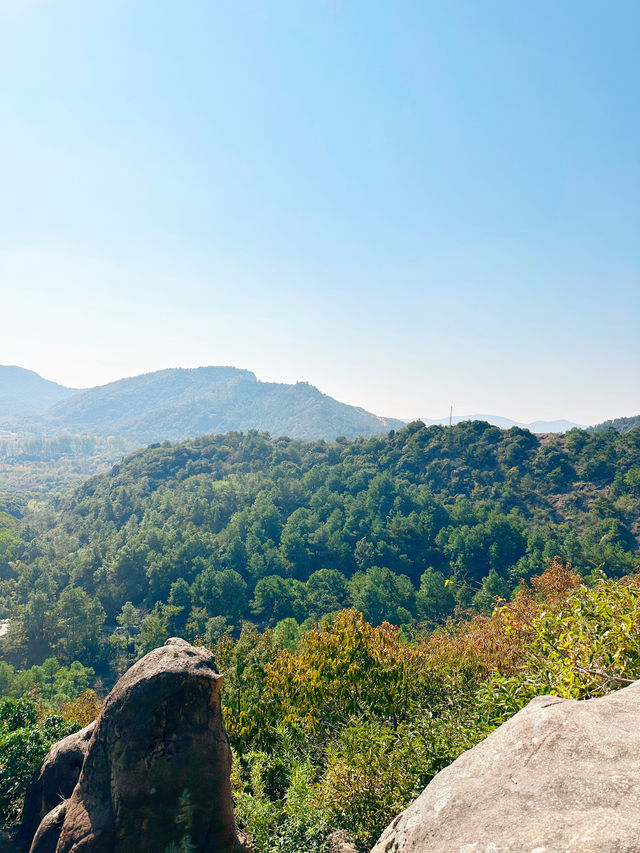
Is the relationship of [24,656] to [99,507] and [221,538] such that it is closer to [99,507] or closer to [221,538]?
[221,538]

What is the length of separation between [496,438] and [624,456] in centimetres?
2324

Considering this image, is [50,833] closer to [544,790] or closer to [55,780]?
[55,780]

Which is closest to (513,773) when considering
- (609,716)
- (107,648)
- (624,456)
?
(609,716)

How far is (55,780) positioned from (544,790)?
44.3ft

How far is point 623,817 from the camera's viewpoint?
12.5 ft

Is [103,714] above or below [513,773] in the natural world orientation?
below

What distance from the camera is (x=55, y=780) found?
40.2ft

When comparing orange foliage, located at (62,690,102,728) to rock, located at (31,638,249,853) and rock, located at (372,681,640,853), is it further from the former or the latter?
rock, located at (372,681,640,853)

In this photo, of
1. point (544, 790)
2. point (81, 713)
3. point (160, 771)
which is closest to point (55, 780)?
point (160, 771)

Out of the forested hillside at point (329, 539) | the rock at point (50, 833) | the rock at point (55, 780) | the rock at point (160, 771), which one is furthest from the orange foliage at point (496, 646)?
the forested hillside at point (329, 539)

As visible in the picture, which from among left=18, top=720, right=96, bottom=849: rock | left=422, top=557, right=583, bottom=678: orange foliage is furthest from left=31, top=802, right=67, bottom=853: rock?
left=422, top=557, right=583, bottom=678: orange foliage

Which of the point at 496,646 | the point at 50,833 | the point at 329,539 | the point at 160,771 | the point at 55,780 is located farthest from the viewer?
the point at 329,539

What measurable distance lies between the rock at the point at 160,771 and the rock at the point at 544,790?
429 cm

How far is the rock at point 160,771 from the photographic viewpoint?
866 centimetres
